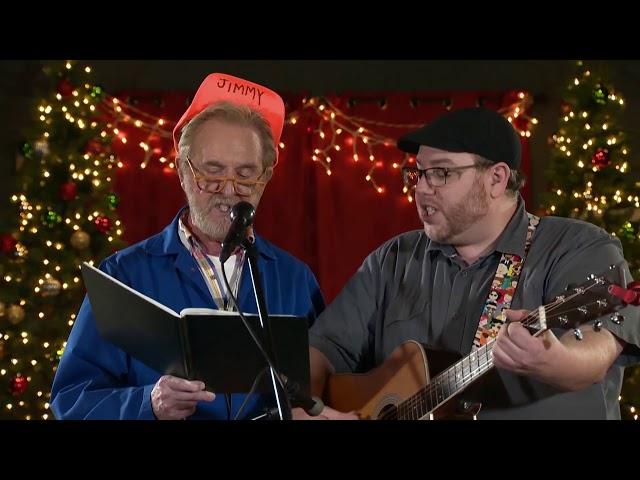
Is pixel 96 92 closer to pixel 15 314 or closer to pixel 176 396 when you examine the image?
pixel 15 314

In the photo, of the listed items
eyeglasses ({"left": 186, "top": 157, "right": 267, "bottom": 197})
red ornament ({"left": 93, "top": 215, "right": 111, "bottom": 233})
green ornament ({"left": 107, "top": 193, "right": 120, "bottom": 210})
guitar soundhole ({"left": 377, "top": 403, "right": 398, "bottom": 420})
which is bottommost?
guitar soundhole ({"left": 377, "top": 403, "right": 398, "bottom": 420})

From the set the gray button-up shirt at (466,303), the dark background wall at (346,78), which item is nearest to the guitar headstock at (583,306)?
the gray button-up shirt at (466,303)

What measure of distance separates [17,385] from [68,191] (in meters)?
1.24

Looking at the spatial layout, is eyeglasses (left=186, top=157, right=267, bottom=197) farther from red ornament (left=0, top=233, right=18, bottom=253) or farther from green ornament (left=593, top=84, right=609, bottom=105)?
green ornament (left=593, top=84, right=609, bottom=105)

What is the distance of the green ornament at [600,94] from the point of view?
19.9ft

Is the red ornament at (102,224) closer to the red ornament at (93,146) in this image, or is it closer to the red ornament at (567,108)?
the red ornament at (93,146)

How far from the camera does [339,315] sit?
2881mm

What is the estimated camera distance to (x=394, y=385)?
2.65 meters

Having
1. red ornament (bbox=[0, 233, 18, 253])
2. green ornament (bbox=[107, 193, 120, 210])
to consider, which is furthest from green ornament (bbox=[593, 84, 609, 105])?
red ornament (bbox=[0, 233, 18, 253])

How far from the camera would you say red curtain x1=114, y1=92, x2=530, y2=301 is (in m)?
6.86

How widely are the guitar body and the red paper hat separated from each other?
0.80 metres
